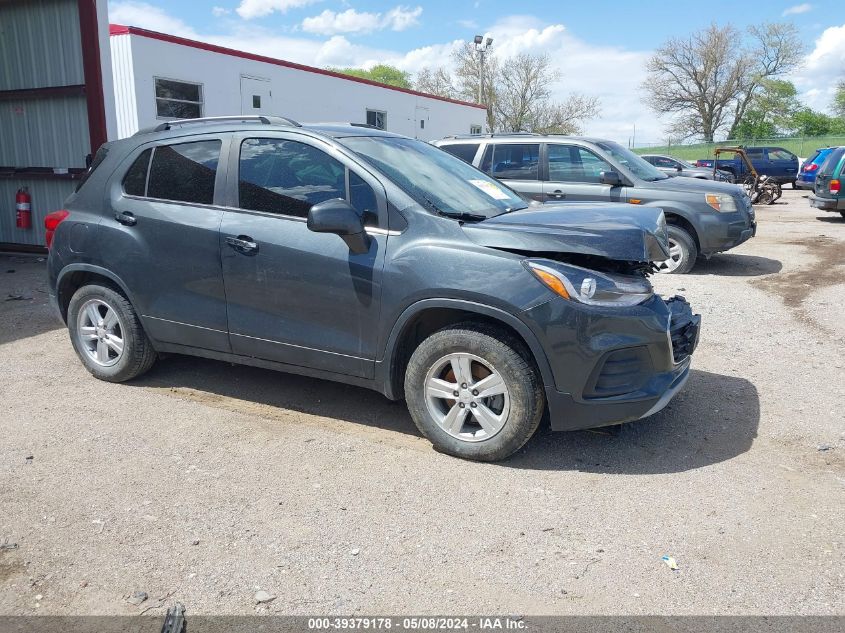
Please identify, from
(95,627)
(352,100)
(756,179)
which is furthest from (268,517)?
(756,179)

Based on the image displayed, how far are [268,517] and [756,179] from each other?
22790 millimetres

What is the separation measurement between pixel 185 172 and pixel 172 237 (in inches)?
18.6

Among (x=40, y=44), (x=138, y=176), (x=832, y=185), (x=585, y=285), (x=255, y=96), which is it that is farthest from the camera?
(x=255, y=96)

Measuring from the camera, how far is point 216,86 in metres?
16.8

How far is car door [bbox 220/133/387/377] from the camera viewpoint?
160 inches

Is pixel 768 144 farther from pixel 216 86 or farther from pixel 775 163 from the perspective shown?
pixel 216 86

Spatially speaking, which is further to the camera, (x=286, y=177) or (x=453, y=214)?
(x=286, y=177)

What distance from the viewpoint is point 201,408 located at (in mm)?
4801

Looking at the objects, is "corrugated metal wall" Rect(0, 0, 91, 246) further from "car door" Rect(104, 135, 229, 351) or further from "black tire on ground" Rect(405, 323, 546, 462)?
"black tire on ground" Rect(405, 323, 546, 462)

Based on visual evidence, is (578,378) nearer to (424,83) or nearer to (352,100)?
(352,100)

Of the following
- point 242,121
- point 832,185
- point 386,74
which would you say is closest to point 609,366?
point 242,121

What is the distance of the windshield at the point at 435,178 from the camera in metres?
4.18

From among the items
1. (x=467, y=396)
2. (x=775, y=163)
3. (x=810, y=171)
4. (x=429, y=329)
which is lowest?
(x=467, y=396)

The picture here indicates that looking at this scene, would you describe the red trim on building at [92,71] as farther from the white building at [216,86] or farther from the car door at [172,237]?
the car door at [172,237]
